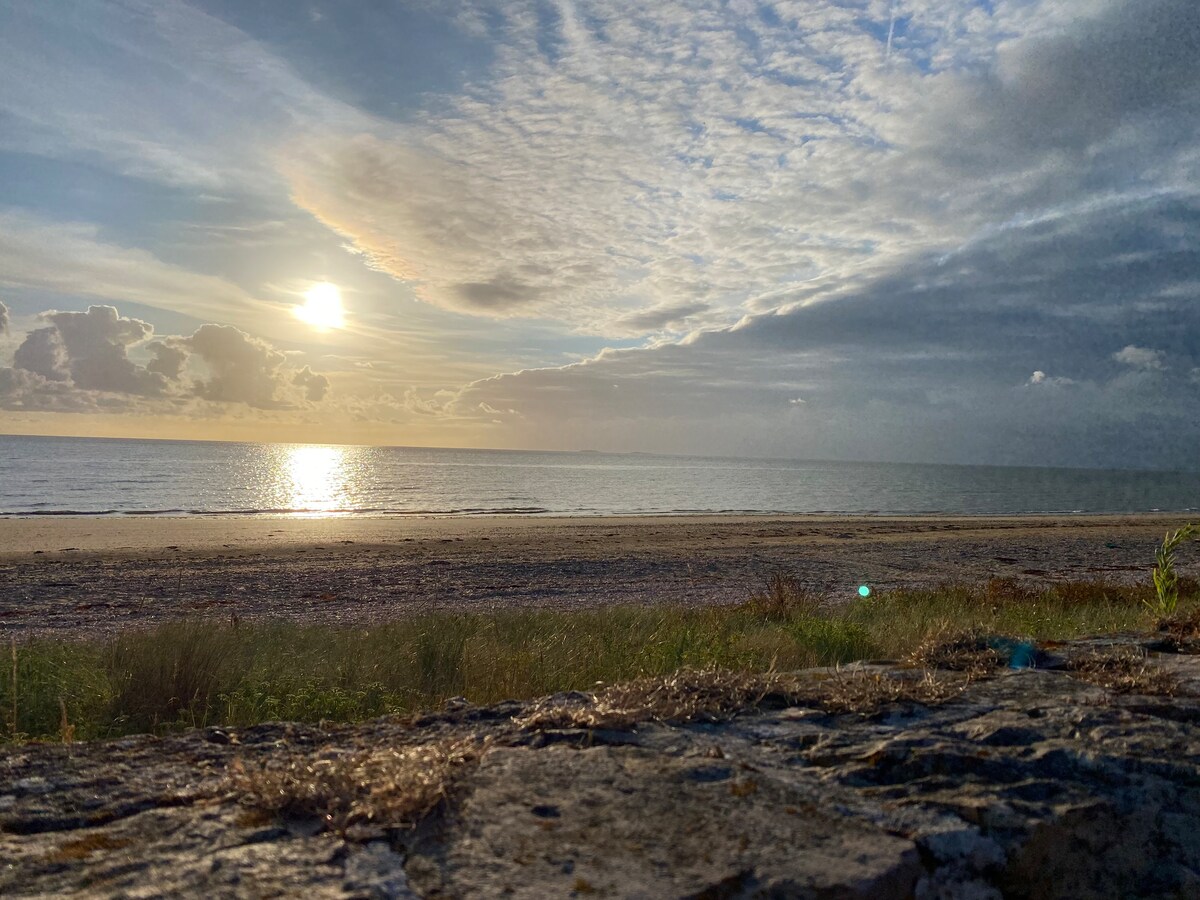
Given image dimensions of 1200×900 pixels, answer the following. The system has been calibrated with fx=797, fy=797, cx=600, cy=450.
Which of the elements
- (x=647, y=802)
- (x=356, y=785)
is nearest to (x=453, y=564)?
(x=356, y=785)

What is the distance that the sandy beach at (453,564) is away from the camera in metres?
15.9

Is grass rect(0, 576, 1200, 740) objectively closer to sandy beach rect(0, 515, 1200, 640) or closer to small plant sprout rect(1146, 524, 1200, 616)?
small plant sprout rect(1146, 524, 1200, 616)

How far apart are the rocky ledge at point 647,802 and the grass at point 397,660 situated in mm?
864

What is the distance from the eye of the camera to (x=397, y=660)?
23.4 feet

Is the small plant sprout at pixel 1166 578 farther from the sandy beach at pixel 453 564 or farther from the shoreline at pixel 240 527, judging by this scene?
the shoreline at pixel 240 527

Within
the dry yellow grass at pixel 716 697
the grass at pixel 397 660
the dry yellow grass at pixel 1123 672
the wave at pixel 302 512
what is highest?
the dry yellow grass at pixel 1123 672

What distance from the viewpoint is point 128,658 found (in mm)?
6539

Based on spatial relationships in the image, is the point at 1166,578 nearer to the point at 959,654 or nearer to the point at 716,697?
the point at 959,654

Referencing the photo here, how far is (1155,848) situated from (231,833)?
240cm

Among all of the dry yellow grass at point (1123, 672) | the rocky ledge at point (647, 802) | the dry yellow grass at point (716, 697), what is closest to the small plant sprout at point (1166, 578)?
the dry yellow grass at point (1123, 672)

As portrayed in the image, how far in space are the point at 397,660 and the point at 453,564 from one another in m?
16.6

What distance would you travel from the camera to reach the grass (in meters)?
5.21

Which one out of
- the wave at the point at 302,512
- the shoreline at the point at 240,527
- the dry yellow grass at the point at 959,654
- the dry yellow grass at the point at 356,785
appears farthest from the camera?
the wave at the point at 302,512

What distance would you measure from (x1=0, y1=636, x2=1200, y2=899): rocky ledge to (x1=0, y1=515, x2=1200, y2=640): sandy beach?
11.2 metres
